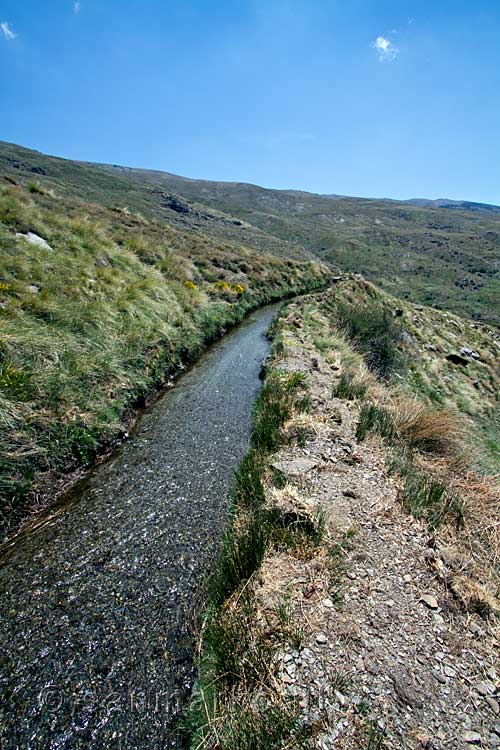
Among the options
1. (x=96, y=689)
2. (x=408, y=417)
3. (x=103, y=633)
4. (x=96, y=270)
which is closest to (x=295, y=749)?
(x=96, y=689)

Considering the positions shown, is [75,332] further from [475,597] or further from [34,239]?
[475,597]

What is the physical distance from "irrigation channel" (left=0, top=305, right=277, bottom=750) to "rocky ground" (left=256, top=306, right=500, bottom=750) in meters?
1.30

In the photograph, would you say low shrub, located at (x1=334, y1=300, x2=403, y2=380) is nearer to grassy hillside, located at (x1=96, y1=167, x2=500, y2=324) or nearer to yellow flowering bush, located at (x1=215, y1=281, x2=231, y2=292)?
yellow flowering bush, located at (x1=215, y1=281, x2=231, y2=292)

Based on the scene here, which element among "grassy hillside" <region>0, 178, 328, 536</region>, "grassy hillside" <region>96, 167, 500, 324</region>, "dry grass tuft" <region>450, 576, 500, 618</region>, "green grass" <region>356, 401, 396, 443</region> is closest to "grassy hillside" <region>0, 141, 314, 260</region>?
"grassy hillside" <region>96, 167, 500, 324</region>

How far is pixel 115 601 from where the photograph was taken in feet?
14.6

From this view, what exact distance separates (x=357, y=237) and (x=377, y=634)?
113 m

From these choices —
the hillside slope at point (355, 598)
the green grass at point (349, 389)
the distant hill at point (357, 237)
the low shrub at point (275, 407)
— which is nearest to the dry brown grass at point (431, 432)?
the hillside slope at point (355, 598)

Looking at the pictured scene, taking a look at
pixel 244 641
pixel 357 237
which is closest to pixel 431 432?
pixel 244 641

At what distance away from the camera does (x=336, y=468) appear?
623cm

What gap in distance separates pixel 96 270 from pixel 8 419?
9.29 metres

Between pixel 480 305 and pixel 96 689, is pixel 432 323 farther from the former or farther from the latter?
pixel 480 305

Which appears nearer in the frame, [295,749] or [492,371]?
[295,749]

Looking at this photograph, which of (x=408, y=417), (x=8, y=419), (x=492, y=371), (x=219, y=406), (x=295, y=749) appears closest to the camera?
(x=295, y=749)

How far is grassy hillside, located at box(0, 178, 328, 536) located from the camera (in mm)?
6117
